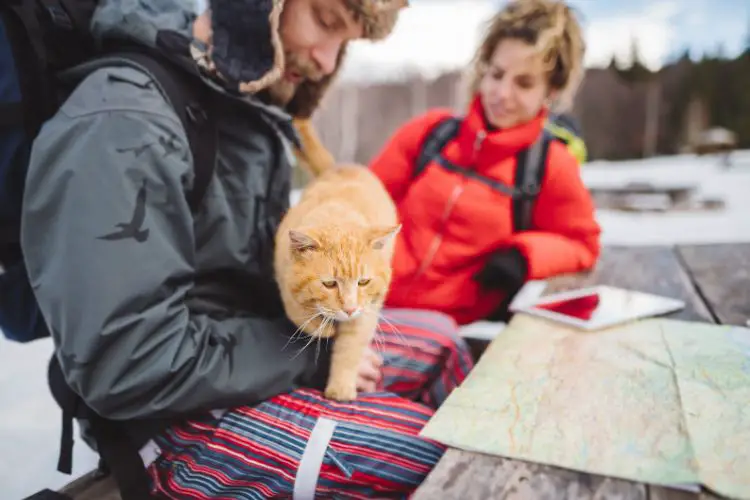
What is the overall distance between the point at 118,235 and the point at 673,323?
1.37m

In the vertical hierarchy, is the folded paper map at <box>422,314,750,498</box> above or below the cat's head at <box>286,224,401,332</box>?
below

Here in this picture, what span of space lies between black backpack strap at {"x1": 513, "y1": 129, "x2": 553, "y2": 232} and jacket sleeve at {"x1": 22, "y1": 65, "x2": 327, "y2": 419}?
53.4 inches

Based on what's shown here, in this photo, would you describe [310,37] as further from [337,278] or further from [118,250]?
[118,250]

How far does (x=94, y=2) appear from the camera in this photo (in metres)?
1.29

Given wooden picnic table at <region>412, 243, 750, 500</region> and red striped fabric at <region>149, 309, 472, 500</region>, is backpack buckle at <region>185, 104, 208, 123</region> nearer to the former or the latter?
red striped fabric at <region>149, 309, 472, 500</region>

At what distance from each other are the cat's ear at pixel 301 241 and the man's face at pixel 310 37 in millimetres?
564

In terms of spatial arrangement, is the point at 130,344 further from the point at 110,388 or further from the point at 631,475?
the point at 631,475

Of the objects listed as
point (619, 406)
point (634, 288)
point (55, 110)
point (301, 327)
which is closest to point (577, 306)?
point (634, 288)

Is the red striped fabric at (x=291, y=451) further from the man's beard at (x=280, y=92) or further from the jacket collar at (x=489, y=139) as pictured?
→ the jacket collar at (x=489, y=139)

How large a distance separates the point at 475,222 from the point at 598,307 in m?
0.65

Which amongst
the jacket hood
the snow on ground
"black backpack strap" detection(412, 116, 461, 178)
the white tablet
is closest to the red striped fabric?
the white tablet

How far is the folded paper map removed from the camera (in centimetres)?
80

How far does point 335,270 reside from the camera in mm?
1239

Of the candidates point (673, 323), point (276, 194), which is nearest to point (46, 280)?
point (276, 194)
